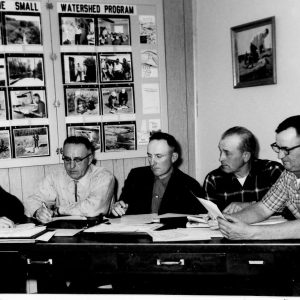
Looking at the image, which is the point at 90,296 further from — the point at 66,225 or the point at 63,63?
the point at 63,63

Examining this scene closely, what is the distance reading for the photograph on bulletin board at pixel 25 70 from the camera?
3568 millimetres

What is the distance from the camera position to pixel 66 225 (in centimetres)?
262

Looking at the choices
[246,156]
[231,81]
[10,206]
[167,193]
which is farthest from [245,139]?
[10,206]

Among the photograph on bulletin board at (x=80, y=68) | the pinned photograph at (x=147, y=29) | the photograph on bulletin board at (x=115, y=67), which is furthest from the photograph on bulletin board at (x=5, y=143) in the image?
the pinned photograph at (x=147, y=29)

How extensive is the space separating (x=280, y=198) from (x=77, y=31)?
214 centimetres

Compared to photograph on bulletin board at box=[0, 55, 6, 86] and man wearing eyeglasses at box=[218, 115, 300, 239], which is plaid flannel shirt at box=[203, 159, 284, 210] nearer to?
man wearing eyeglasses at box=[218, 115, 300, 239]

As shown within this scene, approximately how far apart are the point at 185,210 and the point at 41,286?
3.72 ft

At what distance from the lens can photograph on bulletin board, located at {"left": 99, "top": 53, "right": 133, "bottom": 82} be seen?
3848 millimetres

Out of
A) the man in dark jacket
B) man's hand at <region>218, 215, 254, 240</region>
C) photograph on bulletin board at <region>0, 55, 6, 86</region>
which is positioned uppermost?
photograph on bulletin board at <region>0, 55, 6, 86</region>

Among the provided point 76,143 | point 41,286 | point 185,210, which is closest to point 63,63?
point 76,143

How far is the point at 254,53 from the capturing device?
340 cm

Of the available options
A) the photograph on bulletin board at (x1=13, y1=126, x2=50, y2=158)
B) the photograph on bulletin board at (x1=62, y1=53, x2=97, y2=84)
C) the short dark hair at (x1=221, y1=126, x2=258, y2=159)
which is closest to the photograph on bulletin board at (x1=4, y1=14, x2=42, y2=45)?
the photograph on bulletin board at (x1=62, y1=53, x2=97, y2=84)

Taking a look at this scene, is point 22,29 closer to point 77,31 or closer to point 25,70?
point 25,70

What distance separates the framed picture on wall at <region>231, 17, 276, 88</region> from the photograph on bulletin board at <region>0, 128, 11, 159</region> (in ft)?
5.92
